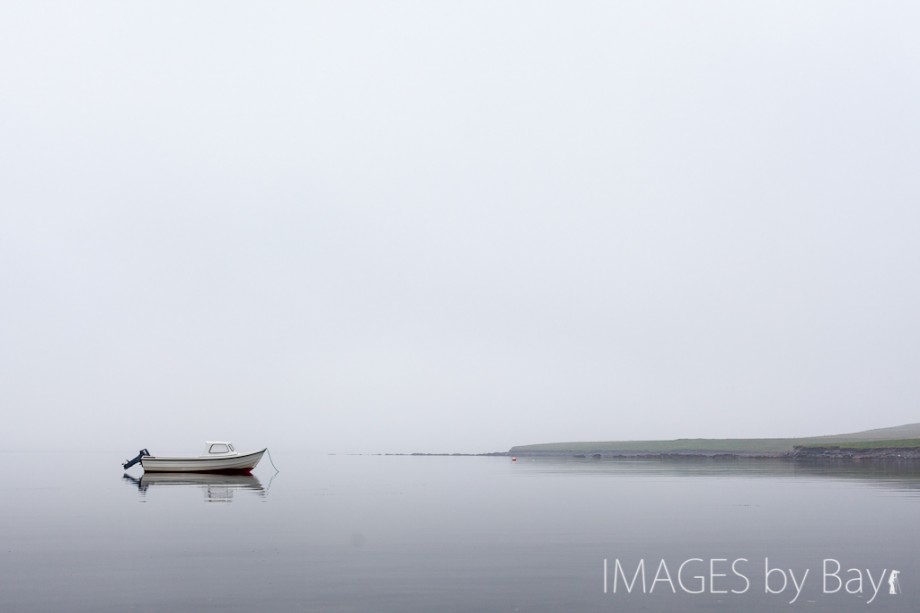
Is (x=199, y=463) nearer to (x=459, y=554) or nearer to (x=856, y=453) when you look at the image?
(x=459, y=554)

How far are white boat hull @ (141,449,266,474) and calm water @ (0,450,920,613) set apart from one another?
4099 centimetres

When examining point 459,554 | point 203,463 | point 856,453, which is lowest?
point 856,453

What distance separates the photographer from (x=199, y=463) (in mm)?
94062

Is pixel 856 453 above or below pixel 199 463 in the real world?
below

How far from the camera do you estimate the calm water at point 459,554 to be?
21.2m

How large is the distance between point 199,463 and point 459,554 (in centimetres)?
7248

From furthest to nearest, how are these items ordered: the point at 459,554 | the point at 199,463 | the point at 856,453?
the point at 856,453, the point at 199,463, the point at 459,554

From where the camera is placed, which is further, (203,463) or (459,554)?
(203,463)

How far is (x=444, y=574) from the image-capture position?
24609 mm

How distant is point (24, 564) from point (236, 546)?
7.18 metres

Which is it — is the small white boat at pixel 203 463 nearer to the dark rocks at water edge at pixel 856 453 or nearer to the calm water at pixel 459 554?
the calm water at pixel 459 554

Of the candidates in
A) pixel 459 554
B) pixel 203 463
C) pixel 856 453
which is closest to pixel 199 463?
pixel 203 463

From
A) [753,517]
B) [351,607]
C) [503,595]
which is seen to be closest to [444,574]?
[503,595]

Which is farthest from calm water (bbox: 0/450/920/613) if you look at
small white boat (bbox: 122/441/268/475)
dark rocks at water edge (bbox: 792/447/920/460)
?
dark rocks at water edge (bbox: 792/447/920/460)
